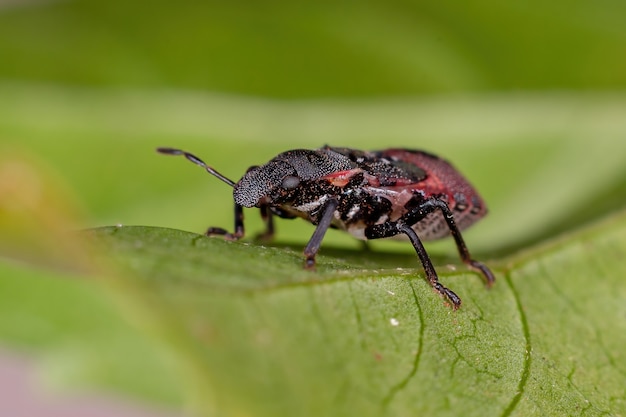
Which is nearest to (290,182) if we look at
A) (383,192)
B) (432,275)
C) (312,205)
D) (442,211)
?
(312,205)

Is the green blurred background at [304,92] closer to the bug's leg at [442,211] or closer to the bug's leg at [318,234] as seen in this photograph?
the bug's leg at [442,211]

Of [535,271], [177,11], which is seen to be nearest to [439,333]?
[535,271]

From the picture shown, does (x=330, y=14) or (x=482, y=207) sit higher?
(x=330, y=14)

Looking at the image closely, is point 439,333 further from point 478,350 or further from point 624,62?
point 624,62

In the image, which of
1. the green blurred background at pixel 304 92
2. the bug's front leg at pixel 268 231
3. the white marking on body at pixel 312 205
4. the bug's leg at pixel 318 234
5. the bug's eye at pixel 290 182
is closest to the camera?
the bug's leg at pixel 318 234

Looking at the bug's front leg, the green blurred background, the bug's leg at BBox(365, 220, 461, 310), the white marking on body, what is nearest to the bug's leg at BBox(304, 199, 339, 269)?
the white marking on body

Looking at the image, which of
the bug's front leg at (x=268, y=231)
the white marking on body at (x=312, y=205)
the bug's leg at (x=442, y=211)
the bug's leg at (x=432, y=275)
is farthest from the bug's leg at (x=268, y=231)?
the bug's leg at (x=432, y=275)
